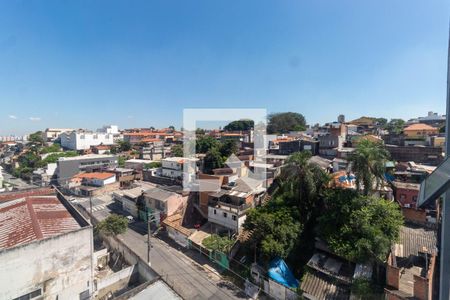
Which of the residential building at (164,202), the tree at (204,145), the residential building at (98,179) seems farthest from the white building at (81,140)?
the residential building at (164,202)

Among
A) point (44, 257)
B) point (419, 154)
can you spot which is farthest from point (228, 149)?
point (44, 257)

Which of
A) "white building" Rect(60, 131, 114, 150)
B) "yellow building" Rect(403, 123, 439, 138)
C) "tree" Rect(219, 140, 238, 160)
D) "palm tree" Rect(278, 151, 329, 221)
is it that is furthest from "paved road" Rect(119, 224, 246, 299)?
"white building" Rect(60, 131, 114, 150)

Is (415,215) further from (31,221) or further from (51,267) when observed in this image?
(31,221)

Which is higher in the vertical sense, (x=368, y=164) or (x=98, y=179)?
(x=368, y=164)

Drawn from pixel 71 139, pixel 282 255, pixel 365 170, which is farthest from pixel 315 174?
pixel 71 139

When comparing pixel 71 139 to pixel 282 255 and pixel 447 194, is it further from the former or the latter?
pixel 447 194

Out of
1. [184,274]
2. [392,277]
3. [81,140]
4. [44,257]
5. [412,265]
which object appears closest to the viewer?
[44,257]

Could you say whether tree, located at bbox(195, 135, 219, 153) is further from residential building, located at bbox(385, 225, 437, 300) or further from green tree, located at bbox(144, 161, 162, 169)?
residential building, located at bbox(385, 225, 437, 300)
